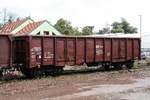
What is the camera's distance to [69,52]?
25047 mm

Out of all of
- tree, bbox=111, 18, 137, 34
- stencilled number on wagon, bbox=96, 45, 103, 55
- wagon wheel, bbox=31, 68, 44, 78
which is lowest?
wagon wheel, bbox=31, 68, 44, 78

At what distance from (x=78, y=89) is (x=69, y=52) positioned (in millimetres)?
7613

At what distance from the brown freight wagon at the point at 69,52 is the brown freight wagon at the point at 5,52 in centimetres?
110

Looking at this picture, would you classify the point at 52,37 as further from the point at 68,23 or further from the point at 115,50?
the point at 68,23

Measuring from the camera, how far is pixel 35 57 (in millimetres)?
22672

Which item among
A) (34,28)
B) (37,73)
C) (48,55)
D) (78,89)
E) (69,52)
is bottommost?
(78,89)

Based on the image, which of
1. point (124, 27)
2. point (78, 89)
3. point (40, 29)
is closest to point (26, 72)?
point (78, 89)

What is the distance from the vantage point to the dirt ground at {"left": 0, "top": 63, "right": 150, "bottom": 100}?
50.2 feet

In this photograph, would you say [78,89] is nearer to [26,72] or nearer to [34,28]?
[26,72]

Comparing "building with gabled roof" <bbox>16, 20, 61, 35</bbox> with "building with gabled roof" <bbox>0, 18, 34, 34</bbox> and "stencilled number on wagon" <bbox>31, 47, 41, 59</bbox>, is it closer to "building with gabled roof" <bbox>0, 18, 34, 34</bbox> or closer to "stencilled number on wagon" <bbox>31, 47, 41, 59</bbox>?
"building with gabled roof" <bbox>0, 18, 34, 34</bbox>

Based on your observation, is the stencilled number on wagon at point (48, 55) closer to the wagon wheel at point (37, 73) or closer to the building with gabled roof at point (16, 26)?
the wagon wheel at point (37, 73)

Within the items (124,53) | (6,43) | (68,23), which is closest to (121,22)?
(68,23)

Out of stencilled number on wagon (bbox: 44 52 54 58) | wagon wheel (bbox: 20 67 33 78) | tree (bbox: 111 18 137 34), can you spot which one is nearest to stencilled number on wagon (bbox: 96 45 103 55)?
stencilled number on wagon (bbox: 44 52 54 58)

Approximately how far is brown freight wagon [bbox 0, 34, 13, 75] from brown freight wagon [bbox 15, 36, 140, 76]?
3.61 feet
